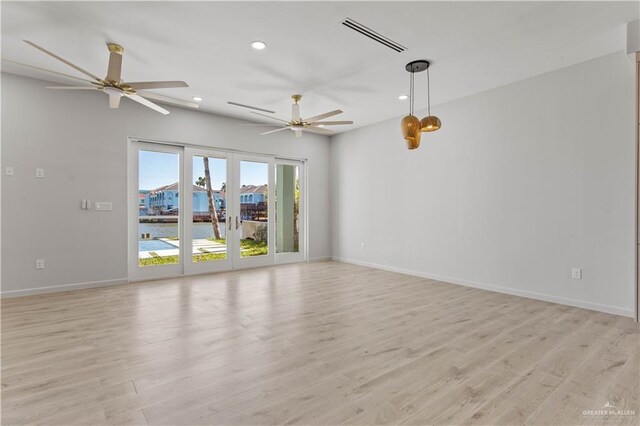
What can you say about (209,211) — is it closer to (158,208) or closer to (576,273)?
(158,208)

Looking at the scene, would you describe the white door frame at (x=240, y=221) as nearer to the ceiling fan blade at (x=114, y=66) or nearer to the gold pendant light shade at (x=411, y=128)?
the ceiling fan blade at (x=114, y=66)

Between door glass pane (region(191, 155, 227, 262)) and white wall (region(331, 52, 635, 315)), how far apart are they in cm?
320

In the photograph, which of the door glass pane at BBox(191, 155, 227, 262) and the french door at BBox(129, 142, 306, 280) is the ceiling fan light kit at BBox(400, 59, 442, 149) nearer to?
the french door at BBox(129, 142, 306, 280)

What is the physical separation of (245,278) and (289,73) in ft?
11.3

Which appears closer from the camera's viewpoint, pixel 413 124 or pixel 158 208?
pixel 413 124

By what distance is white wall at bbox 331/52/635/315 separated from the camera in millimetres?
3715

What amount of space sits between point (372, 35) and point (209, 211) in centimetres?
432

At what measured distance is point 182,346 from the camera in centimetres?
282

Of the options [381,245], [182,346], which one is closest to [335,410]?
[182,346]

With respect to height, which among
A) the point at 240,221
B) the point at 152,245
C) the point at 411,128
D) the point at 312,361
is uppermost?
the point at 411,128

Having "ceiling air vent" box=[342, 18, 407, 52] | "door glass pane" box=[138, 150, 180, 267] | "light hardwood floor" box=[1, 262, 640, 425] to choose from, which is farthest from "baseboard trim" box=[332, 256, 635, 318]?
"door glass pane" box=[138, 150, 180, 267]

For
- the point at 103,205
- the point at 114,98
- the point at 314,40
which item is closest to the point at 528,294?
the point at 314,40

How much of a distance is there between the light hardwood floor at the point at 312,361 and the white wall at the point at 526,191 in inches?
22.8

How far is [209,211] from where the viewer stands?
622cm
